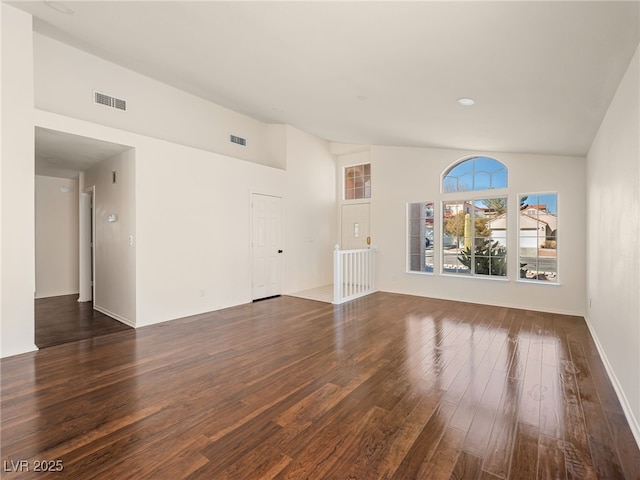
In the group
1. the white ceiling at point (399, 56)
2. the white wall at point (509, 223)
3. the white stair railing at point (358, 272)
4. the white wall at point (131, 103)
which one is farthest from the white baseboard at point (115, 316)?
the white wall at point (509, 223)

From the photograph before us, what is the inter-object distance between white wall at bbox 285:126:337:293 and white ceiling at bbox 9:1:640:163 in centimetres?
189

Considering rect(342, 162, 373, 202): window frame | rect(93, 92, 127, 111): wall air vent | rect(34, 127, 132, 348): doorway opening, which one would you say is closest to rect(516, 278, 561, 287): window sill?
rect(342, 162, 373, 202): window frame

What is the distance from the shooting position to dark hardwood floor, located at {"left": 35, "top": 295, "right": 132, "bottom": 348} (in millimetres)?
3836

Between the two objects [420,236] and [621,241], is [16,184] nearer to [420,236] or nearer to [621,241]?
[621,241]

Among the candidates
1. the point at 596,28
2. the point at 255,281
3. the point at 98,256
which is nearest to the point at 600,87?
the point at 596,28

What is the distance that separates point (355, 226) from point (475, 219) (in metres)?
2.77

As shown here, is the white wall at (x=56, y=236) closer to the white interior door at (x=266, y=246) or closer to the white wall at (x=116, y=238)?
the white wall at (x=116, y=238)

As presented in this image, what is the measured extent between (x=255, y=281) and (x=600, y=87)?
532 cm

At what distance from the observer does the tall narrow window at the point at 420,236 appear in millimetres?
6418

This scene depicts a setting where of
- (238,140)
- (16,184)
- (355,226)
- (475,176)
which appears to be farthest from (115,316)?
(475,176)

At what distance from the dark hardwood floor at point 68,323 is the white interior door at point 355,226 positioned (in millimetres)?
5071

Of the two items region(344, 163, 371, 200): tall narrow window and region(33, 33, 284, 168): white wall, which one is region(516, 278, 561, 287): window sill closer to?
region(344, 163, 371, 200): tall narrow window

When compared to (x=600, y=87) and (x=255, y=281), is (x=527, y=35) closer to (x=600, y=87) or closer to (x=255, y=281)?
(x=600, y=87)

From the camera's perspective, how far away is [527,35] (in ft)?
6.71
